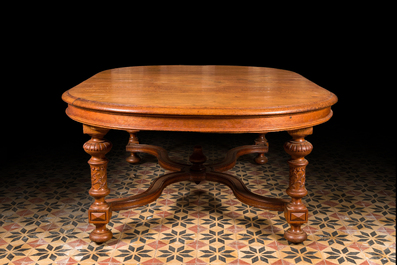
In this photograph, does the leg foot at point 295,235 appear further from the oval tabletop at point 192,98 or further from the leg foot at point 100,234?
the leg foot at point 100,234

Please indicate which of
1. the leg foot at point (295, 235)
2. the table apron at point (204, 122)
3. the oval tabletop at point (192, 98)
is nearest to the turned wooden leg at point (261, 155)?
the oval tabletop at point (192, 98)

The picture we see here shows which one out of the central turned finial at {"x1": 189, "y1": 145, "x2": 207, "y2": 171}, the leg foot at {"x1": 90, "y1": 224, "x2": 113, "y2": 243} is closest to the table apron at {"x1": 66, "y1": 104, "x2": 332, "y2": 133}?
the leg foot at {"x1": 90, "y1": 224, "x2": 113, "y2": 243}

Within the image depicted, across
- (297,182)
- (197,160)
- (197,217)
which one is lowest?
(197,217)

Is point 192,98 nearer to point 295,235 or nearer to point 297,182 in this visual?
point 297,182

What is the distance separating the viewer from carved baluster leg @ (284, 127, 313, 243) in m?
2.77

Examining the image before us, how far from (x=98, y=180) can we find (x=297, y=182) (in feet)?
4.12

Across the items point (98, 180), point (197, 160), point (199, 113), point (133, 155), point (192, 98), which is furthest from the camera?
point (133, 155)

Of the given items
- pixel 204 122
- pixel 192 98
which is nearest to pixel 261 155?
pixel 192 98

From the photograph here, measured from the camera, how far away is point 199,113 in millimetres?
2379

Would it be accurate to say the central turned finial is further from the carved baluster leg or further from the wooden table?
the carved baluster leg

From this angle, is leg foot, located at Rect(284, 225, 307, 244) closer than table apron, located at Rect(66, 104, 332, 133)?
No

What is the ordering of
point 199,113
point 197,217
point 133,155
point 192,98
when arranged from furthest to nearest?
point 133,155 < point 197,217 < point 192,98 < point 199,113

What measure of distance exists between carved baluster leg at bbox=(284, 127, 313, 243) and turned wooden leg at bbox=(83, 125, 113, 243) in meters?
1.14

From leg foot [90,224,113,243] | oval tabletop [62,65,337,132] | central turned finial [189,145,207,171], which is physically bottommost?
leg foot [90,224,113,243]
